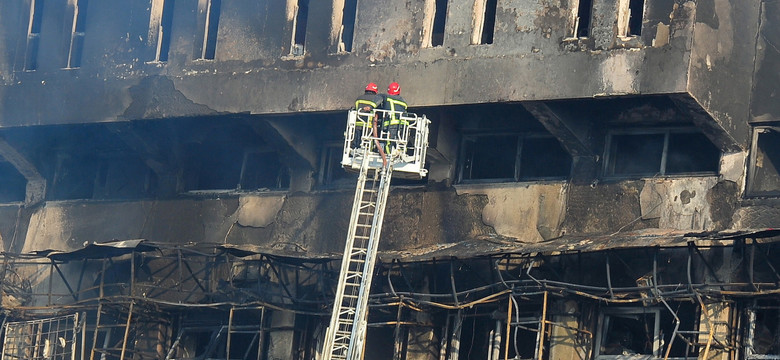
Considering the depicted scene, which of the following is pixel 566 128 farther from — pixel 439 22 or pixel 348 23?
pixel 348 23

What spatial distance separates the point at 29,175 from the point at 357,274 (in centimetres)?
775

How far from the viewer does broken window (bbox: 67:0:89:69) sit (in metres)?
24.8

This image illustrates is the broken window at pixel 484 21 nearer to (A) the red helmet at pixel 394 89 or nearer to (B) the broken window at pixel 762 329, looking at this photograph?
(A) the red helmet at pixel 394 89

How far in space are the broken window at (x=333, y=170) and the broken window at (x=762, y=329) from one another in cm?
650

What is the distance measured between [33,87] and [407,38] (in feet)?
21.0

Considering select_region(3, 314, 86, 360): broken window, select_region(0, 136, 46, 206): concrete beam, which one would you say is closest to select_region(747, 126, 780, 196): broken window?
select_region(3, 314, 86, 360): broken window

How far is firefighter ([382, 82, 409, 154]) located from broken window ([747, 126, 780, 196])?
4.52m

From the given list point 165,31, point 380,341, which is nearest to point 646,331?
point 380,341

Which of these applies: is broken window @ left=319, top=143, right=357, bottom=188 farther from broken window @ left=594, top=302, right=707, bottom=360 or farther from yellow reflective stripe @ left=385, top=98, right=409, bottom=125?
broken window @ left=594, top=302, right=707, bottom=360

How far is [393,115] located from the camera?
21047 millimetres

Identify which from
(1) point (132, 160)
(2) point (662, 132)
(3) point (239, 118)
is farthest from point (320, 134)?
(2) point (662, 132)

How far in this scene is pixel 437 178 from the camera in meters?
22.7

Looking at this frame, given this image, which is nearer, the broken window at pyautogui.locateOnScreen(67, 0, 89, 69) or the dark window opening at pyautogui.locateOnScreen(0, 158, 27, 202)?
the broken window at pyautogui.locateOnScreen(67, 0, 89, 69)

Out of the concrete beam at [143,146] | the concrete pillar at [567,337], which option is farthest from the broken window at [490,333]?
the concrete beam at [143,146]
